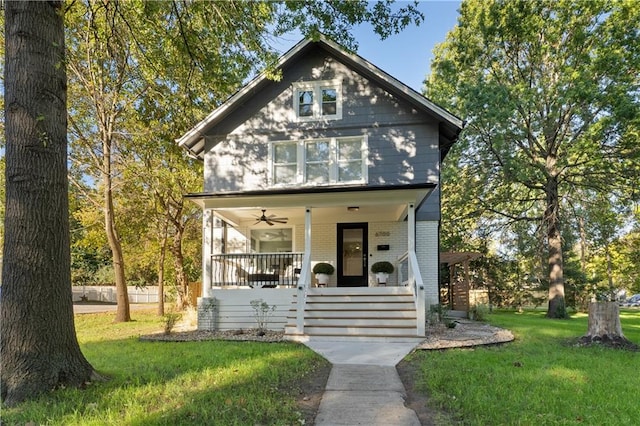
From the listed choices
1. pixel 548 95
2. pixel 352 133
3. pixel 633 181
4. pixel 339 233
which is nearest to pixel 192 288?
pixel 339 233

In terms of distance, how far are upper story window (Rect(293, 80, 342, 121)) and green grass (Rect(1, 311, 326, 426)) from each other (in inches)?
309

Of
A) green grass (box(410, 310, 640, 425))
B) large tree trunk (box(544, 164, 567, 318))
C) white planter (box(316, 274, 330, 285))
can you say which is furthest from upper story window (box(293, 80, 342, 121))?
large tree trunk (box(544, 164, 567, 318))

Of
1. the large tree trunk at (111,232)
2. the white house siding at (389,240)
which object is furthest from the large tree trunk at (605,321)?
the large tree trunk at (111,232)

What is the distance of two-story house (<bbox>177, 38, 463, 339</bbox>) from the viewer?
11688 mm

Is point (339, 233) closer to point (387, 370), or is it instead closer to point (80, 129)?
point (387, 370)

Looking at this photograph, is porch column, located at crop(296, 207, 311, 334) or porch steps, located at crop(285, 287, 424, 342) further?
porch column, located at crop(296, 207, 311, 334)

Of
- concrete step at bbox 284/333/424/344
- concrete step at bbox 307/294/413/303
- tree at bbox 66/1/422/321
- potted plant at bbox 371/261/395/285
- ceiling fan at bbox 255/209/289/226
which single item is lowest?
concrete step at bbox 284/333/424/344

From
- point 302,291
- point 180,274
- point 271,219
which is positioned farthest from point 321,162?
point 180,274

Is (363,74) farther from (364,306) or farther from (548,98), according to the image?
(548,98)

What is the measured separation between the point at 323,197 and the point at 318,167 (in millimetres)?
2328

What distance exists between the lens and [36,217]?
452 centimetres

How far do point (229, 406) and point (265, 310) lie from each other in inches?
250

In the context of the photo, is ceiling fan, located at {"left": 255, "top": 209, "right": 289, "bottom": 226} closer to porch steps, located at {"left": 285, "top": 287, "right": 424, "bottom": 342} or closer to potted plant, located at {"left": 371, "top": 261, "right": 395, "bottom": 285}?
porch steps, located at {"left": 285, "top": 287, "right": 424, "bottom": 342}

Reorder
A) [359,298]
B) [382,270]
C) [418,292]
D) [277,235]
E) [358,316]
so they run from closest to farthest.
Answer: [418,292] → [358,316] → [359,298] → [382,270] → [277,235]
